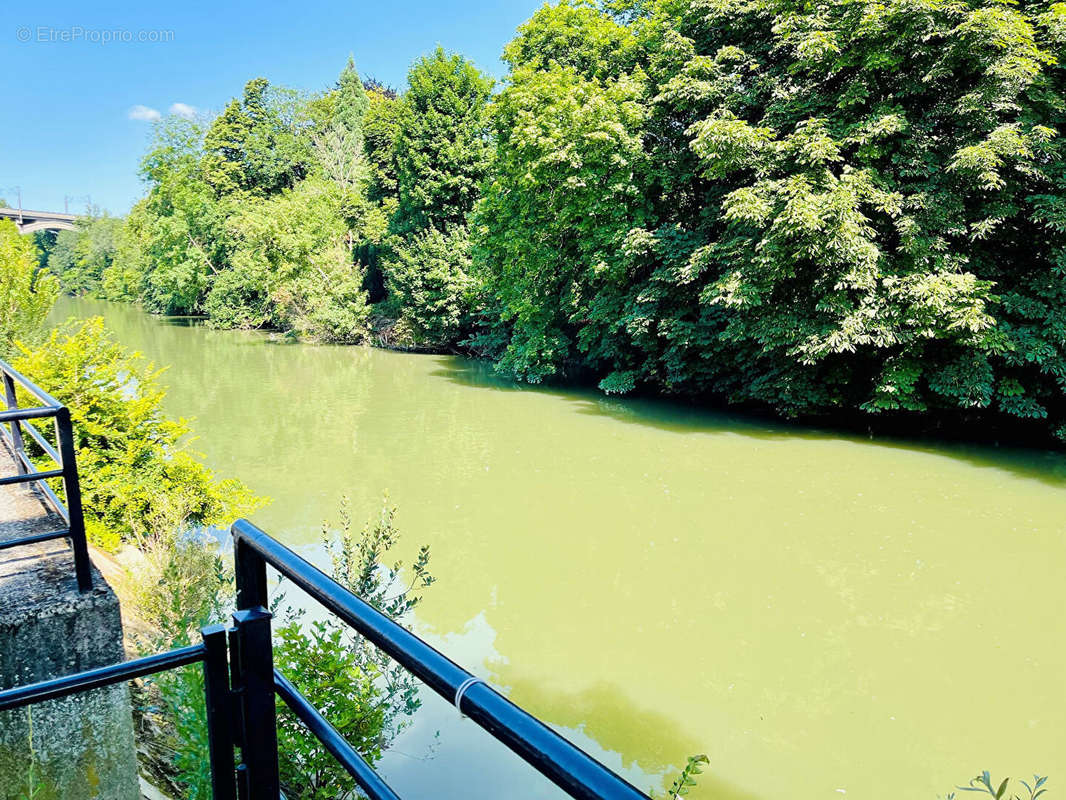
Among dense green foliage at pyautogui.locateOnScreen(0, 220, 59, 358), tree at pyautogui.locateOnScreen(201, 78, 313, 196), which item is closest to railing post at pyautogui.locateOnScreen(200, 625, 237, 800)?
dense green foliage at pyautogui.locateOnScreen(0, 220, 59, 358)

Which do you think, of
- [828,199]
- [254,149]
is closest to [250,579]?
[828,199]

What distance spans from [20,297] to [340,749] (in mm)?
16164

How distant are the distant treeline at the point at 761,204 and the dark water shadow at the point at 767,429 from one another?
53 centimetres

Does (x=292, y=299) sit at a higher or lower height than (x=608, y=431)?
higher

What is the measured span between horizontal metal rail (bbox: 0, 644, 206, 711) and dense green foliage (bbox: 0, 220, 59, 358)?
46.2 ft

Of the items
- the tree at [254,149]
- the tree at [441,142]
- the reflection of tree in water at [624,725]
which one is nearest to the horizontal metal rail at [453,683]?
the reflection of tree in water at [624,725]

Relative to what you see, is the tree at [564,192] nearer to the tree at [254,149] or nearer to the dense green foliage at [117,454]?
the dense green foliage at [117,454]

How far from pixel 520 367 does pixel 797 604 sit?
14.4 meters

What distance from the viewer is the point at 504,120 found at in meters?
19.6

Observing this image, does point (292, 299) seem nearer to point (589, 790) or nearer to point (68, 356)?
point (68, 356)

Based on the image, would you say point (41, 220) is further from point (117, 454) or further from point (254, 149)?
point (117, 454)

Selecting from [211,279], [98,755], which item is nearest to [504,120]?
[98,755]

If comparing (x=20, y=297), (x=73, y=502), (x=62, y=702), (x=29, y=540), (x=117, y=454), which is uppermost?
(x=20, y=297)

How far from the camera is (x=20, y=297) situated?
1347 cm
